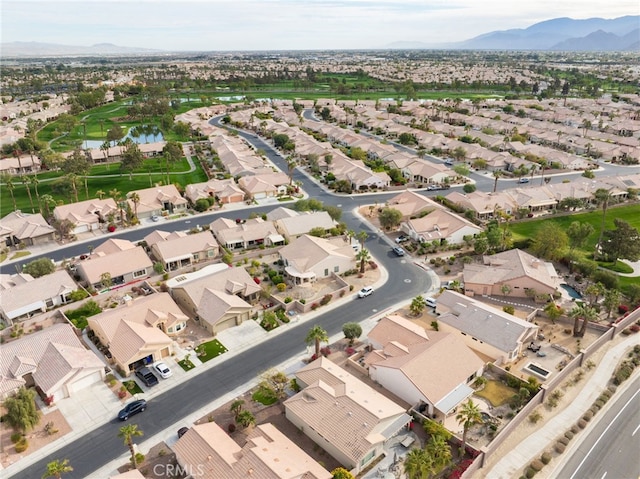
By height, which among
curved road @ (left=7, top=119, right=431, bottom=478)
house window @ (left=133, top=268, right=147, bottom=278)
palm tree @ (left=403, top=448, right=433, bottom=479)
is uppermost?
palm tree @ (left=403, top=448, right=433, bottom=479)

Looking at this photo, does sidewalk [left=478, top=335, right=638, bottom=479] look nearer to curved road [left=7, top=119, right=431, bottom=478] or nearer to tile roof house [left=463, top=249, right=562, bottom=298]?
tile roof house [left=463, top=249, right=562, bottom=298]

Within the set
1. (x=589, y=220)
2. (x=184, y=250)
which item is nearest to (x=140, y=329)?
(x=184, y=250)

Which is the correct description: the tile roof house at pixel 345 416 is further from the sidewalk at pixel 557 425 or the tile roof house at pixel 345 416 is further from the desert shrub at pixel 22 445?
the desert shrub at pixel 22 445

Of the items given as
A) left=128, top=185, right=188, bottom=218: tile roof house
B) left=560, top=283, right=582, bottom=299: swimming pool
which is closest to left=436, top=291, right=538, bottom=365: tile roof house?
left=560, top=283, right=582, bottom=299: swimming pool

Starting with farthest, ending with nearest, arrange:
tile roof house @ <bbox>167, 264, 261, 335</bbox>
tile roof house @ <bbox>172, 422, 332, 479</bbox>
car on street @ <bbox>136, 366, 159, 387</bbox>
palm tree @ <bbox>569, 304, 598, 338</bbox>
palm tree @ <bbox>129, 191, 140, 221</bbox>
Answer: palm tree @ <bbox>129, 191, 140, 221</bbox>, tile roof house @ <bbox>167, 264, 261, 335</bbox>, palm tree @ <bbox>569, 304, 598, 338</bbox>, car on street @ <bbox>136, 366, 159, 387</bbox>, tile roof house @ <bbox>172, 422, 332, 479</bbox>

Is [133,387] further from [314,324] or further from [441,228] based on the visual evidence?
[441,228]

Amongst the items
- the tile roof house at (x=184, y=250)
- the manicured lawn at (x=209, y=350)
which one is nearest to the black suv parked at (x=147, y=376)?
the manicured lawn at (x=209, y=350)
